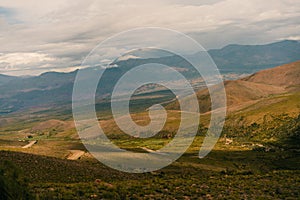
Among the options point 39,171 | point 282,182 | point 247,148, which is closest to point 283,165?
point 247,148

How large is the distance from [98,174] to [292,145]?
124m

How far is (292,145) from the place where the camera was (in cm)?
15650

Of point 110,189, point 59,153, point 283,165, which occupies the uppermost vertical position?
point 110,189

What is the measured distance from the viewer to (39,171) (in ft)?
177

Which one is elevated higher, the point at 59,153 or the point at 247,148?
the point at 59,153

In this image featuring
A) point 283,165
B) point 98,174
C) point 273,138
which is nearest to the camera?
point 98,174

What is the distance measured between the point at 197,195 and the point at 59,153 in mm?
70770

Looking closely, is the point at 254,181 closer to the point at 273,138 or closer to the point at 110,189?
the point at 110,189

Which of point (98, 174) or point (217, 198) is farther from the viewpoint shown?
point (98, 174)

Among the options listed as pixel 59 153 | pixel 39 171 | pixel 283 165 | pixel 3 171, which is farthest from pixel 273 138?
pixel 3 171

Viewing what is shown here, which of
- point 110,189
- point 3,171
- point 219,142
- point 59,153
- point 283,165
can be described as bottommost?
point 219,142

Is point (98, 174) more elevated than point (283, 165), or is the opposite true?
point (98, 174)

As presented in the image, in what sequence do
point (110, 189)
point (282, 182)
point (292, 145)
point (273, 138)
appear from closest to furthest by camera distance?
point (110, 189)
point (282, 182)
point (292, 145)
point (273, 138)

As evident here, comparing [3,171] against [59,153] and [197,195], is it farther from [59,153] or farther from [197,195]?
[59,153]
